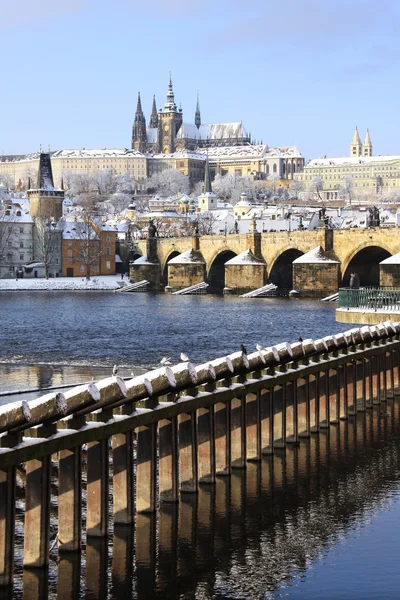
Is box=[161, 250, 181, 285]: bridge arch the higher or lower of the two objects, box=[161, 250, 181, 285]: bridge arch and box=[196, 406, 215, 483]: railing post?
the lower

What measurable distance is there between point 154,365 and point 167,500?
22068 mm

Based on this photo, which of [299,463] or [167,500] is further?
[299,463]

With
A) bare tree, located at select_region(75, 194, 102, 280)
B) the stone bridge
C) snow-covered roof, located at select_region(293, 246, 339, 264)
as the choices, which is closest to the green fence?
the stone bridge

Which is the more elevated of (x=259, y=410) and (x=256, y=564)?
(x=259, y=410)

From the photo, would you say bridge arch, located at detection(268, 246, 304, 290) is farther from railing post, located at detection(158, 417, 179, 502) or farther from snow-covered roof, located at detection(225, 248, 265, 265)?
railing post, located at detection(158, 417, 179, 502)

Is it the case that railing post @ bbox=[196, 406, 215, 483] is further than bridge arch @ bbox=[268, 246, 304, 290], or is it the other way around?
bridge arch @ bbox=[268, 246, 304, 290]

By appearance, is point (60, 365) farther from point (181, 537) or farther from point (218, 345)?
point (181, 537)

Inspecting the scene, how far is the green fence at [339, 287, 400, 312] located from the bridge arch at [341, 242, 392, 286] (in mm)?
46361

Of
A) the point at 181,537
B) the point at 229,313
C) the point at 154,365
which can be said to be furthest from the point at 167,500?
the point at 229,313

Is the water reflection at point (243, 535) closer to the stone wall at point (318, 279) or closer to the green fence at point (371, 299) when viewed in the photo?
the green fence at point (371, 299)

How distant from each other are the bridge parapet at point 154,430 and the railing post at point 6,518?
10 mm

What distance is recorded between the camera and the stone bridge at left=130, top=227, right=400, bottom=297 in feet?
313

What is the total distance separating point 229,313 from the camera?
73.6m

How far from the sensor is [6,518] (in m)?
11.9
